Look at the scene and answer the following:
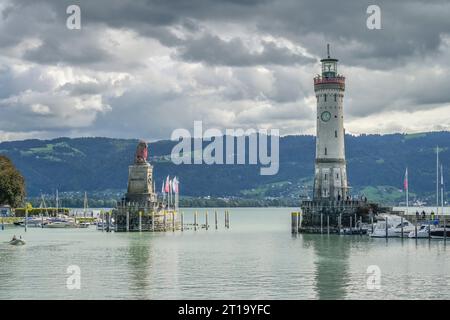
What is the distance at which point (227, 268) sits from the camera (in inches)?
3386

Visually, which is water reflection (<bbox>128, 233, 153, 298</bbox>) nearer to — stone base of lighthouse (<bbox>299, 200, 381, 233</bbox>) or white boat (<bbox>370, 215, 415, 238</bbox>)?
stone base of lighthouse (<bbox>299, 200, 381, 233</bbox>)

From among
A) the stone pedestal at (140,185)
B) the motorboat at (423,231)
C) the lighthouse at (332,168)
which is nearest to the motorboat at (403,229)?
the motorboat at (423,231)

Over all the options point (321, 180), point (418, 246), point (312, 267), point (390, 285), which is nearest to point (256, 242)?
point (321, 180)

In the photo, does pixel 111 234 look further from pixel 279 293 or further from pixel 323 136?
pixel 279 293

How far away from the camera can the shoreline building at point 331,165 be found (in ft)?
440

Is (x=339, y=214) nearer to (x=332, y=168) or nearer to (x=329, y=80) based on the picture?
(x=332, y=168)

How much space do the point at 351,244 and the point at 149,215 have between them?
4660cm

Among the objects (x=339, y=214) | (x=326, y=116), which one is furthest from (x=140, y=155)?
(x=339, y=214)

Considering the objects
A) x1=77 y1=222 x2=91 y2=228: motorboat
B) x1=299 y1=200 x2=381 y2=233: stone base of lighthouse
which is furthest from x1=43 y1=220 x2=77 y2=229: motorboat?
x1=299 y1=200 x2=381 y2=233: stone base of lighthouse

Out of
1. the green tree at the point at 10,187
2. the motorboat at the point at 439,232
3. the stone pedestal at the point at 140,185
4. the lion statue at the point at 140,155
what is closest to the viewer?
the motorboat at the point at 439,232

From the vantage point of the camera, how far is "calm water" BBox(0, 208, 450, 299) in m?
67.4

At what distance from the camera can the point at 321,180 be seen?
443 feet

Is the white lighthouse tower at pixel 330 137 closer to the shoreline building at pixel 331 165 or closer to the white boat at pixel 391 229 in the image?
the shoreline building at pixel 331 165

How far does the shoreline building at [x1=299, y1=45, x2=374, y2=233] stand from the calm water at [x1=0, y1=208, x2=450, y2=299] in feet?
20.3
